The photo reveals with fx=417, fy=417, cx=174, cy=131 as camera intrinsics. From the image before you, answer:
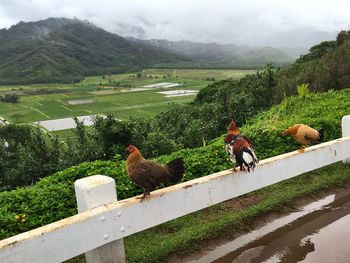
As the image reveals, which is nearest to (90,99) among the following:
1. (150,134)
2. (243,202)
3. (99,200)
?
(150,134)

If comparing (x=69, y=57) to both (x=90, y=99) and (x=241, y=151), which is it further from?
(x=241, y=151)

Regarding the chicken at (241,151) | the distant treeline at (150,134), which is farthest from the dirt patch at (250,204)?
the distant treeline at (150,134)

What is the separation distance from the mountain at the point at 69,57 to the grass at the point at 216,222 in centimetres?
12472

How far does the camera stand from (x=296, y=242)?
4953 mm

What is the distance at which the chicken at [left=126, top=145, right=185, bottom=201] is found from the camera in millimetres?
4188

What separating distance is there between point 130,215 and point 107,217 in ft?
0.90

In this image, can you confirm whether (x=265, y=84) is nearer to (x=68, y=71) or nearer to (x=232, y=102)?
(x=232, y=102)

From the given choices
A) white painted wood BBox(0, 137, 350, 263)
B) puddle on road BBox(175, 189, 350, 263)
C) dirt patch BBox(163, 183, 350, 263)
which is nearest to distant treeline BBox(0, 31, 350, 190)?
dirt patch BBox(163, 183, 350, 263)

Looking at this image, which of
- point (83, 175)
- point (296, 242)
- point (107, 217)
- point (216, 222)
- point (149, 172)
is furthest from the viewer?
point (83, 175)

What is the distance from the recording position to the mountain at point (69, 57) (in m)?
131

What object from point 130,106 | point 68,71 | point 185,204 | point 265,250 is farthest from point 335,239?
point 68,71

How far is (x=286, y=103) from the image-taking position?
13.6m

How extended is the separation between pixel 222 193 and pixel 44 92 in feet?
343

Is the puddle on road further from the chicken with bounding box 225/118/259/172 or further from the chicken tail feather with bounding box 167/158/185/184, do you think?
the chicken tail feather with bounding box 167/158/185/184
